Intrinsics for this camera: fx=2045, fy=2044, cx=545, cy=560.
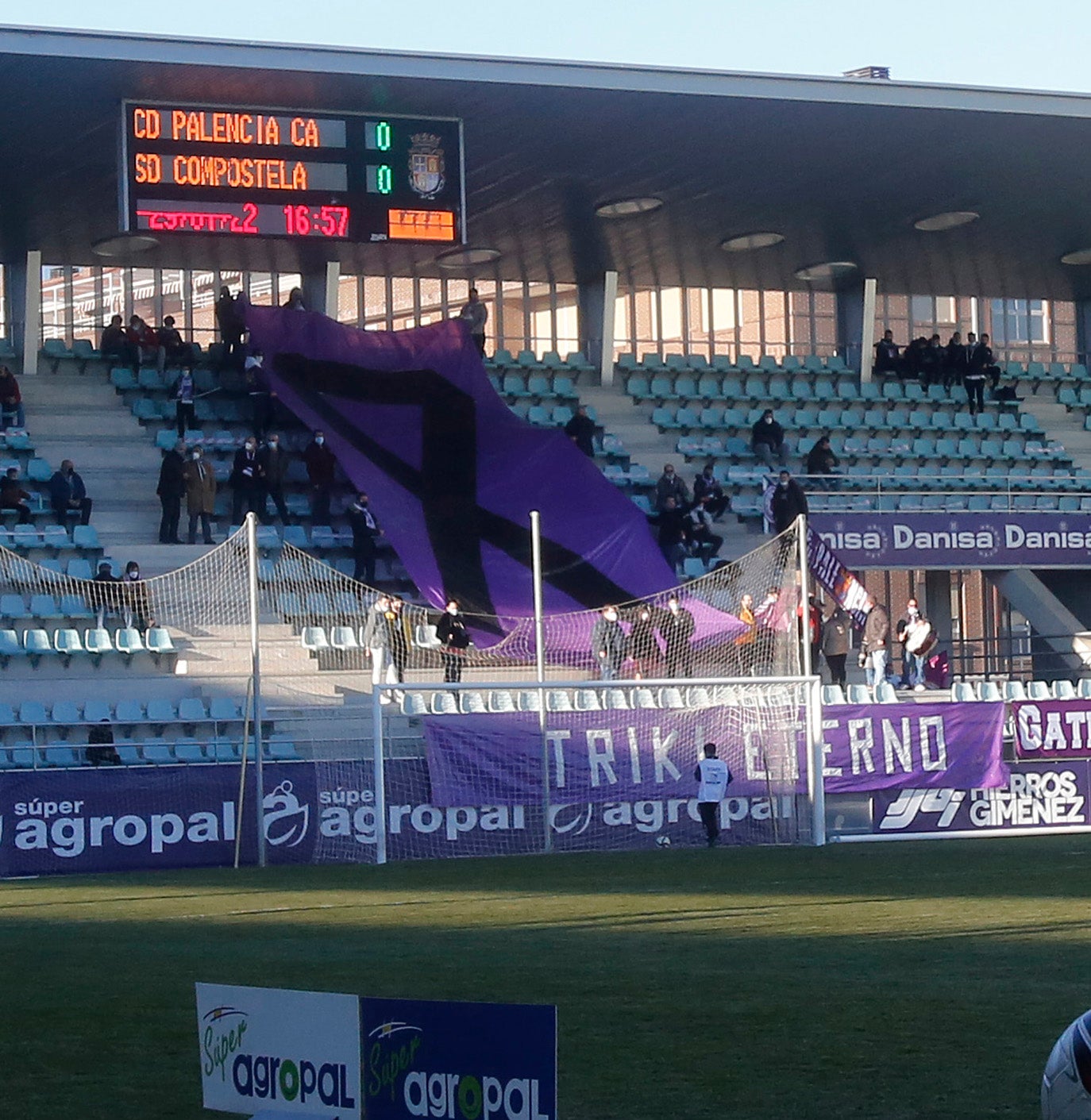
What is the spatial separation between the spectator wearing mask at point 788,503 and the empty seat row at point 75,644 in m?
9.16

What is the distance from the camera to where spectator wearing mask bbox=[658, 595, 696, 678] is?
2309 centimetres

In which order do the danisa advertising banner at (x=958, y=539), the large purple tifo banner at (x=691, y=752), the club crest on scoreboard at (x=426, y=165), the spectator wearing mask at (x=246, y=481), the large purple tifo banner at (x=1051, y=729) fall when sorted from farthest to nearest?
1. the danisa advertising banner at (x=958, y=539)
2. the spectator wearing mask at (x=246, y=481)
3. the club crest on scoreboard at (x=426, y=165)
4. the large purple tifo banner at (x=1051, y=729)
5. the large purple tifo banner at (x=691, y=752)

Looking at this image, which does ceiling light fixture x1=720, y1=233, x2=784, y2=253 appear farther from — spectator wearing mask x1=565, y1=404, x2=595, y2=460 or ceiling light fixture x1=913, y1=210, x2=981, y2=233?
spectator wearing mask x1=565, y1=404, x2=595, y2=460

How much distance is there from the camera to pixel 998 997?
9805mm

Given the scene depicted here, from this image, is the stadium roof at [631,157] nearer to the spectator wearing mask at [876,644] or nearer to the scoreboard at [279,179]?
the scoreboard at [279,179]

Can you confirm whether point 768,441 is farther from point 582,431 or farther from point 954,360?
point 954,360

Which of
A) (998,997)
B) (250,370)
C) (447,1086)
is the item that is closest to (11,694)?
(250,370)

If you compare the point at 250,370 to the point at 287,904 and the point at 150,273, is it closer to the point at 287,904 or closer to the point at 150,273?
the point at 150,273

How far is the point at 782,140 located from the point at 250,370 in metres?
8.16

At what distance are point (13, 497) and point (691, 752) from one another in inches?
392

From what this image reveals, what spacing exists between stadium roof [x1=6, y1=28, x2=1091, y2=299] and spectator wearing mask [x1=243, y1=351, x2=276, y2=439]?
2.20m

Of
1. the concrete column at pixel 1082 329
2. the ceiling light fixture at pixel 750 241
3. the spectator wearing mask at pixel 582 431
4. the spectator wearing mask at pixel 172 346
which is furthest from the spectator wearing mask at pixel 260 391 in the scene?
the concrete column at pixel 1082 329

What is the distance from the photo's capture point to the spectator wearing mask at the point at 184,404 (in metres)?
29.5

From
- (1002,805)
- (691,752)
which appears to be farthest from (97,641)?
(1002,805)
